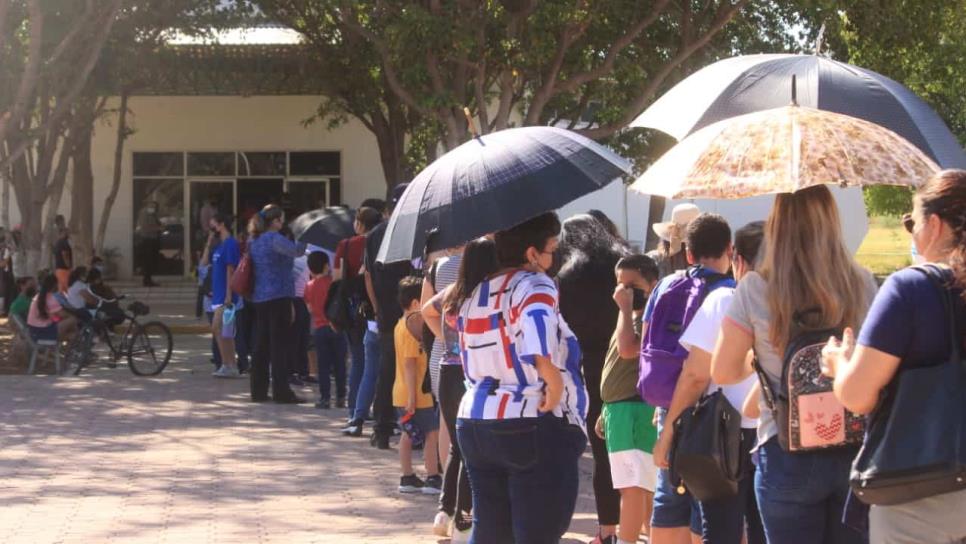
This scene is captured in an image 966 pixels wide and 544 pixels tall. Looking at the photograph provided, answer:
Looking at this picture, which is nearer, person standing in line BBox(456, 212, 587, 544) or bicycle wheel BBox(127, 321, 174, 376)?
person standing in line BBox(456, 212, 587, 544)

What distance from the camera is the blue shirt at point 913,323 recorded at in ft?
12.4

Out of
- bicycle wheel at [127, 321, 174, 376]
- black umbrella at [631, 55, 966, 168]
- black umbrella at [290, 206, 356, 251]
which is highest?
black umbrella at [631, 55, 966, 168]

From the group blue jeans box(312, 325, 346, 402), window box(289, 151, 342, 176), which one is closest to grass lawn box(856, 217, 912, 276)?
window box(289, 151, 342, 176)

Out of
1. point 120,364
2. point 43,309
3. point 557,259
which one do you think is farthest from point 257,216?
point 557,259

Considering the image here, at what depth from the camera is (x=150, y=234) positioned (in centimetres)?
3331

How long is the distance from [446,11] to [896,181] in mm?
13921

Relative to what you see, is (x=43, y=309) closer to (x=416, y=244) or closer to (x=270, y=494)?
(x=270, y=494)

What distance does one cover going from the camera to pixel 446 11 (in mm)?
18094

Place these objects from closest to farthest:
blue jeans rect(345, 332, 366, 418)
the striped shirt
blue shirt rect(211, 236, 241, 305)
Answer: the striped shirt
blue jeans rect(345, 332, 366, 418)
blue shirt rect(211, 236, 241, 305)

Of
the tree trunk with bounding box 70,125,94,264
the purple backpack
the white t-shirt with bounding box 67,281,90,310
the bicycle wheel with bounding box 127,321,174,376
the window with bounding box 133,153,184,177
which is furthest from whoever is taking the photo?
the window with bounding box 133,153,184,177

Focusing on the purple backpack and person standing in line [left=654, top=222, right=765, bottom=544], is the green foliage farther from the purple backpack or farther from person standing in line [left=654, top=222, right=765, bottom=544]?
person standing in line [left=654, top=222, right=765, bottom=544]

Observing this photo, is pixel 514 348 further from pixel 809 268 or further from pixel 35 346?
pixel 35 346

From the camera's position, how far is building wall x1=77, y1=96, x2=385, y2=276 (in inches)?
1296

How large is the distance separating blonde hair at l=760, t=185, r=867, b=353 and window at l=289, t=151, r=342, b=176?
28780mm
